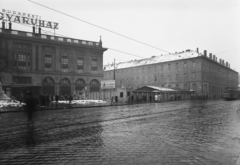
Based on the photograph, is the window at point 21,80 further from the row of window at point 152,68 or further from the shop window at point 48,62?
the row of window at point 152,68

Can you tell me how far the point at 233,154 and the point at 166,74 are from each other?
64.4 meters

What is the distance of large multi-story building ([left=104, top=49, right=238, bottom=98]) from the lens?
6241 centimetres

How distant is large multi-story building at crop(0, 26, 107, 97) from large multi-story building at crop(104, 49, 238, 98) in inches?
560

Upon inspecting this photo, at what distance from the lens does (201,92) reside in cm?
6116

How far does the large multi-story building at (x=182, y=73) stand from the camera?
205 ft

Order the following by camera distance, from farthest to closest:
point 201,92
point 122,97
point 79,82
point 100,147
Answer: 1. point 201,92
2. point 79,82
3. point 122,97
4. point 100,147

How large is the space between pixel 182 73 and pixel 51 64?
129 ft

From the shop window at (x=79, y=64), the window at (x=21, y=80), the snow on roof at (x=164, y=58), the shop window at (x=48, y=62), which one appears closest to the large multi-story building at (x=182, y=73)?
the snow on roof at (x=164, y=58)

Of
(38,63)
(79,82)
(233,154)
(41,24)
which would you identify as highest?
(41,24)

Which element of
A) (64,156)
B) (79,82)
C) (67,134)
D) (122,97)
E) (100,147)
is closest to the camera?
(64,156)

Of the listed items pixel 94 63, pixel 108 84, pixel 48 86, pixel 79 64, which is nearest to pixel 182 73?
pixel 94 63

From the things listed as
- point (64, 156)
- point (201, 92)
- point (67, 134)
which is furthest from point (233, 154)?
point (201, 92)

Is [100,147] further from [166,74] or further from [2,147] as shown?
[166,74]

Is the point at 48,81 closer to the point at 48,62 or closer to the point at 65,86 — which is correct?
the point at 65,86
